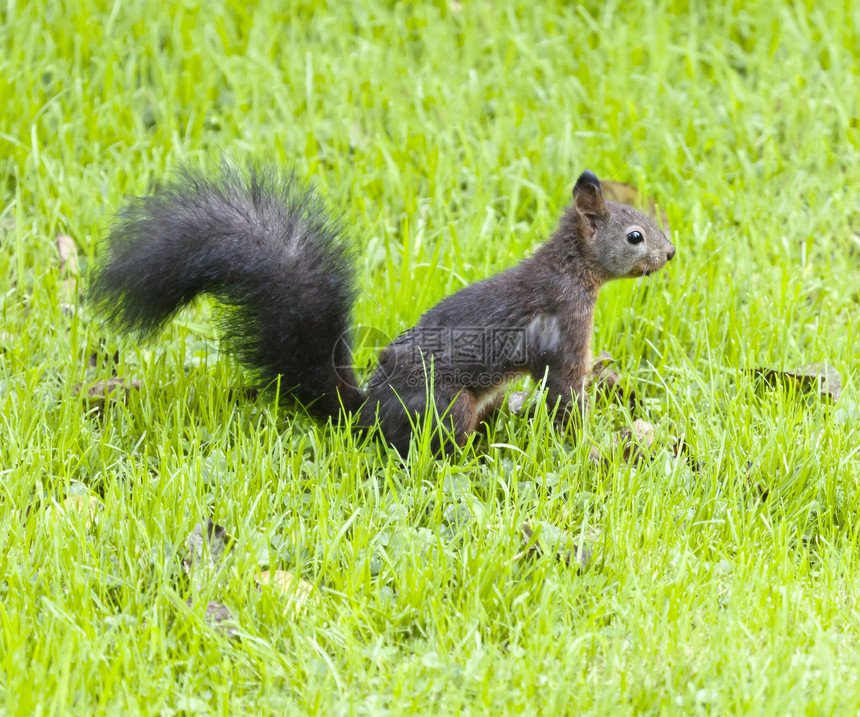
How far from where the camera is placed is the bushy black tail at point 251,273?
2902 mm

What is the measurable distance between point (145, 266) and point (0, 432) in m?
0.81

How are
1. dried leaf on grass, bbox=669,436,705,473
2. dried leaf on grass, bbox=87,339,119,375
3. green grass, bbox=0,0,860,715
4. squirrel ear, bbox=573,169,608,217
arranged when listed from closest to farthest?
green grass, bbox=0,0,860,715
dried leaf on grass, bbox=669,436,705,473
squirrel ear, bbox=573,169,608,217
dried leaf on grass, bbox=87,339,119,375

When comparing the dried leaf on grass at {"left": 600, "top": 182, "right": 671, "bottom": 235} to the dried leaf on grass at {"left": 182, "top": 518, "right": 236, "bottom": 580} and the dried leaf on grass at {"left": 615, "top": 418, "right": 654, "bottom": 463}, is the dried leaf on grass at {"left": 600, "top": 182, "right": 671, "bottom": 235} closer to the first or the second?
the dried leaf on grass at {"left": 615, "top": 418, "right": 654, "bottom": 463}

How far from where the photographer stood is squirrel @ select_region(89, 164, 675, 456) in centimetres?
293

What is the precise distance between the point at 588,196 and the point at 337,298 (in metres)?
0.93

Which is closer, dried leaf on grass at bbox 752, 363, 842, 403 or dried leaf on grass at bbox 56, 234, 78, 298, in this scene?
dried leaf on grass at bbox 752, 363, 842, 403

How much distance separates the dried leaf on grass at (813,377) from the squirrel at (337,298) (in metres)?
0.67

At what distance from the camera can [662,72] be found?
5242 mm

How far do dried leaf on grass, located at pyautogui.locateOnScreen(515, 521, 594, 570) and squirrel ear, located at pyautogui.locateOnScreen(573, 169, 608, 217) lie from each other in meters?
1.14

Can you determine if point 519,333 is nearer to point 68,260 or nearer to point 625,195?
point 625,195

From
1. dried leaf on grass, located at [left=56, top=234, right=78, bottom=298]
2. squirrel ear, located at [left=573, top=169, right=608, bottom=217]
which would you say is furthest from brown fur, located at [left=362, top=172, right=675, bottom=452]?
Answer: dried leaf on grass, located at [left=56, top=234, right=78, bottom=298]

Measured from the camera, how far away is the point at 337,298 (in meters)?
3.12

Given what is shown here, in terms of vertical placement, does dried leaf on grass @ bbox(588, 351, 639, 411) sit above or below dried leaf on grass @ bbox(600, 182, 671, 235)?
below

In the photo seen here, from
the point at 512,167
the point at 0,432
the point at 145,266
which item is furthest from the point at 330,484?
the point at 512,167
